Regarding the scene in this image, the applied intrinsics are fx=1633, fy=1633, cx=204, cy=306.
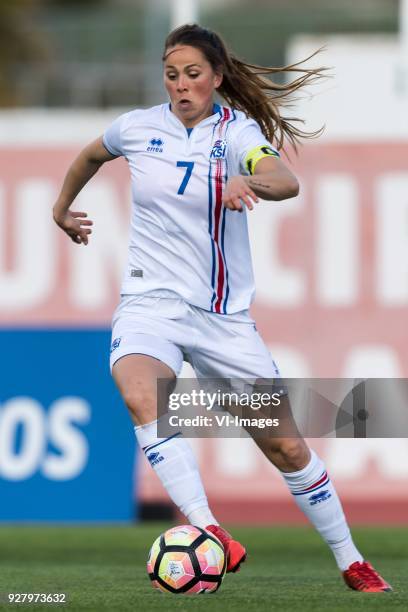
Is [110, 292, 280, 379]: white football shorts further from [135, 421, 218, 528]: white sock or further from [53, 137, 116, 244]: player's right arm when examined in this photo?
[53, 137, 116, 244]: player's right arm


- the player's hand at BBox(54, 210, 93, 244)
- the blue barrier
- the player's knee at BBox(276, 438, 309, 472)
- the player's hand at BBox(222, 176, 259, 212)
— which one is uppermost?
the player's hand at BBox(222, 176, 259, 212)

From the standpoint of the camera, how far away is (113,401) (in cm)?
1245

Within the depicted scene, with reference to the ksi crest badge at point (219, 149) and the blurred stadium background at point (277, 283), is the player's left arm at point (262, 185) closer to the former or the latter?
the ksi crest badge at point (219, 149)

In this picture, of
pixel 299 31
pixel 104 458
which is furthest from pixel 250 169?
pixel 299 31

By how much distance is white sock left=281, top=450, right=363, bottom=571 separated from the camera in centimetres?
691

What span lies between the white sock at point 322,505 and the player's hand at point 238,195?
134cm

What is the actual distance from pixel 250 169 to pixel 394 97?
6.71 metres

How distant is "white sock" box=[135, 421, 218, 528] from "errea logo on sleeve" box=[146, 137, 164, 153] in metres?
1.19

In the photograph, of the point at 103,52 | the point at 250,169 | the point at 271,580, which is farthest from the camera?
the point at 103,52

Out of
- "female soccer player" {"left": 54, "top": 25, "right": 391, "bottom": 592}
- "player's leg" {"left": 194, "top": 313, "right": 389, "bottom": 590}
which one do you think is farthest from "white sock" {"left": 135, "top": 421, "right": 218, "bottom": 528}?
"player's leg" {"left": 194, "top": 313, "right": 389, "bottom": 590}

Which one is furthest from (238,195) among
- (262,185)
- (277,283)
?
(277,283)

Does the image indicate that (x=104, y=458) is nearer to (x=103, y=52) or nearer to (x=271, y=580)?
(x=271, y=580)

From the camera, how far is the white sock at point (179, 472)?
645cm

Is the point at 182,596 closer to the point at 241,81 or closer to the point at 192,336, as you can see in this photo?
the point at 192,336
